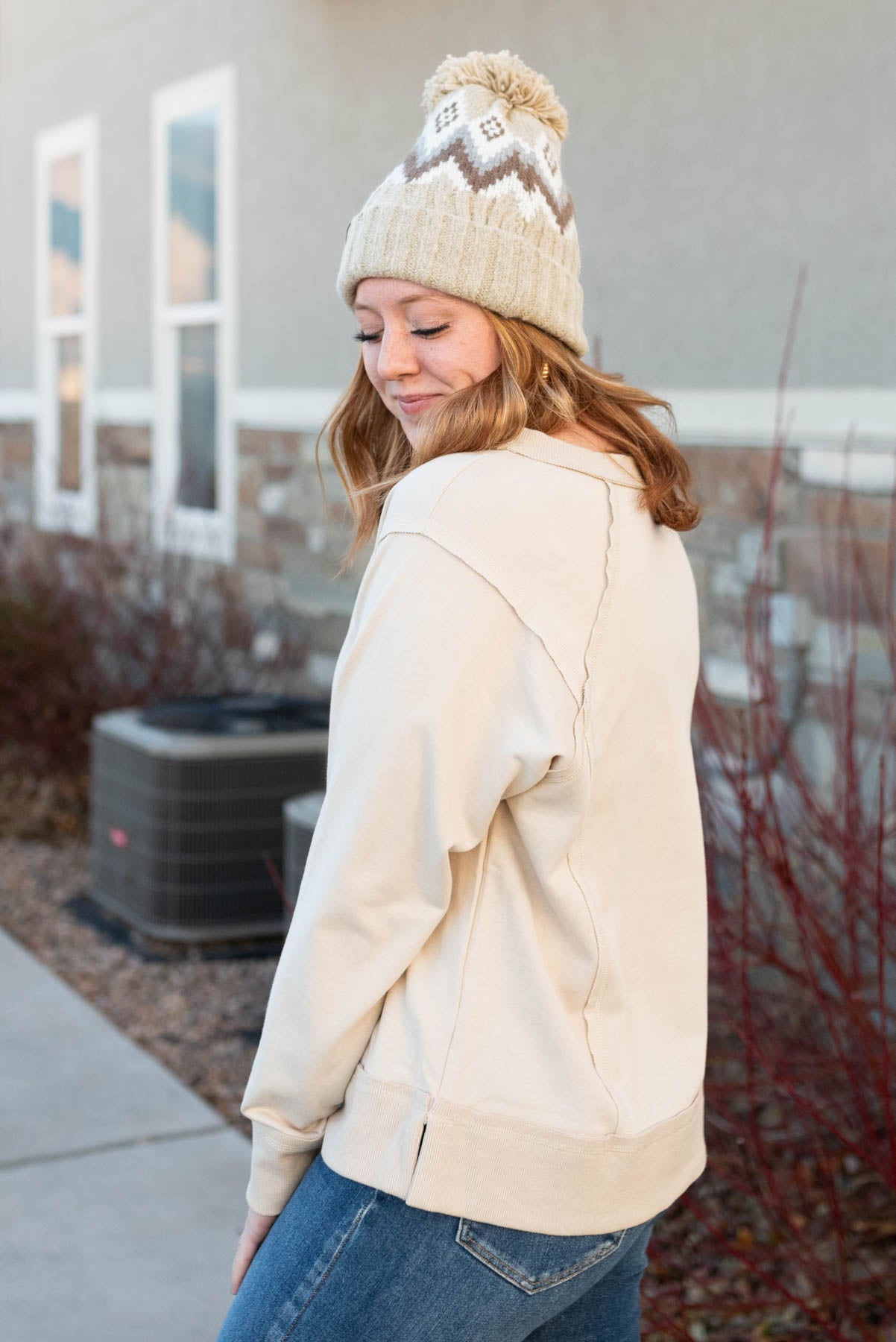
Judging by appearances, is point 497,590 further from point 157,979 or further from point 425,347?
point 157,979

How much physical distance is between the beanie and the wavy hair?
50 millimetres

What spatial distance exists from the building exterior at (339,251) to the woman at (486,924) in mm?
1706

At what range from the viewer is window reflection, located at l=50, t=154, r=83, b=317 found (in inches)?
359

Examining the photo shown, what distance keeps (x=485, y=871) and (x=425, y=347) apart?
1.89ft

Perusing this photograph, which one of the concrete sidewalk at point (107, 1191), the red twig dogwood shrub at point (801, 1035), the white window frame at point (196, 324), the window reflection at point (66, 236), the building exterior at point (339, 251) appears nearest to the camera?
the red twig dogwood shrub at point (801, 1035)

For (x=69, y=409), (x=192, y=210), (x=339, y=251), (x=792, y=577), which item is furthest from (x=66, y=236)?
(x=792, y=577)

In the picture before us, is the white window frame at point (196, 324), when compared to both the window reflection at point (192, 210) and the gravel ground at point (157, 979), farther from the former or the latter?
the gravel ground at point (157, 979)

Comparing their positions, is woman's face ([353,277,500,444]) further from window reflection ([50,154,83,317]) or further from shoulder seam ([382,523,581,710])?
window reflection ([50,154,83,317])

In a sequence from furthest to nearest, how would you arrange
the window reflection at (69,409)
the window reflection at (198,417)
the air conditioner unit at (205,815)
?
the window reflection at (69,409), the window reflection at (198,417), the air conditioner unit at (205,815)

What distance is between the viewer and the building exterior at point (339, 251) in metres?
4.22

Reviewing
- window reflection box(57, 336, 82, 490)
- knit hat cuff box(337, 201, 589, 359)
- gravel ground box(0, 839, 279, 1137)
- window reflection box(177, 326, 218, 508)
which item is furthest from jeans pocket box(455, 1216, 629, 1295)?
window reflection box(57, 336, 82, 490)

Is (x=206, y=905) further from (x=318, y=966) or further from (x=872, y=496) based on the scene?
(x=318, y=966)

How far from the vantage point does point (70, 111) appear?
354 inches

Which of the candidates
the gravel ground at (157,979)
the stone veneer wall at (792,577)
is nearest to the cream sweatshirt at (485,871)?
the stone veneer wall at (792,577)
